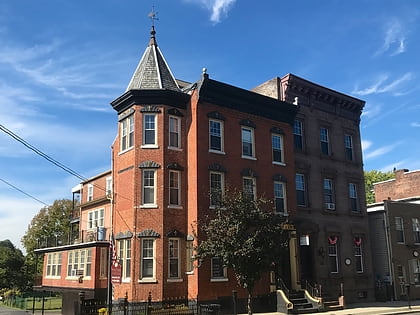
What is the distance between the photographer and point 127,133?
1021 inches

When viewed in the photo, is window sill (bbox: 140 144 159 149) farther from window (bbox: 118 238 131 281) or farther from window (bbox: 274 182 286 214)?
window (bbox: 274 182 286 214)

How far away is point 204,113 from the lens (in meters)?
25.7

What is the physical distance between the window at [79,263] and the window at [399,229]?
73.7 feet

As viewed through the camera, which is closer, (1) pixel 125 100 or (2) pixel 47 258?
(1) pixel 125 100

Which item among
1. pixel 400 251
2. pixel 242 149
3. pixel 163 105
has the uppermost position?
pixel 163 105

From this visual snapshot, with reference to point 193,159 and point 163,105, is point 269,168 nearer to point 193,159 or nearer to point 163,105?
point 193,159

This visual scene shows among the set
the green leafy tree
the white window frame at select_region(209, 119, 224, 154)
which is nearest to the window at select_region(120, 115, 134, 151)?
the white window frame at select_region(209, 119, 224, 154)

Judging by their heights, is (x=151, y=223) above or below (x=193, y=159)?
below

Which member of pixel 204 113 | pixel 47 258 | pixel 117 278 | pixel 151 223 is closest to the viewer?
pixel 117 278

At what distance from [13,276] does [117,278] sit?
42790mm

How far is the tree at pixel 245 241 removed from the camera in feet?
63.9

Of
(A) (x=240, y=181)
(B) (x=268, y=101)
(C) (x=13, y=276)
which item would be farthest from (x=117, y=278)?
(C) (x=13, y=276)

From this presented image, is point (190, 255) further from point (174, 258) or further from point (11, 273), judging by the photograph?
point (11, 273)

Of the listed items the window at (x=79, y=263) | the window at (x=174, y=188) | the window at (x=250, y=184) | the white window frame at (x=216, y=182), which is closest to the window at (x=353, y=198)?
the window at (x=250, y=184)
